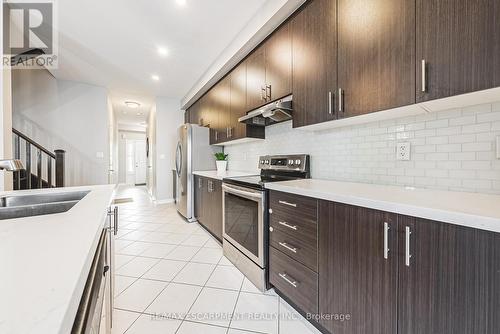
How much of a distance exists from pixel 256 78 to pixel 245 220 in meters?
1.54

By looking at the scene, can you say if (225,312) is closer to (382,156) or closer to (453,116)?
(382,156)

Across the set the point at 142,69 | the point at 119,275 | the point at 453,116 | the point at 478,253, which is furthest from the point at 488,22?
the point at 142,69

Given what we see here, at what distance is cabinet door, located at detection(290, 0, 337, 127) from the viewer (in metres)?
1.49

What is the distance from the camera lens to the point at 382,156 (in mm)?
1504

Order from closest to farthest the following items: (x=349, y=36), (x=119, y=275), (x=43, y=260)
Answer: (x=43, y=260) → (x=349, y=36) → (x=119, y=275)

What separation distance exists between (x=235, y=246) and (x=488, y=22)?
2180 mm

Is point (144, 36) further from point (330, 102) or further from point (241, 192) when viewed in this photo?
point (330, 102)

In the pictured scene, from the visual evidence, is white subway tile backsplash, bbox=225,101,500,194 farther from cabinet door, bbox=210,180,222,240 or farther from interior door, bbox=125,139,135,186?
interior door, bbox=125,139,135,186

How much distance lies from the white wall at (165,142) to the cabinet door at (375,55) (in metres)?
4.46

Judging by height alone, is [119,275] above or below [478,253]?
below

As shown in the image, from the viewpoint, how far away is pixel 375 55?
1237 millimetres

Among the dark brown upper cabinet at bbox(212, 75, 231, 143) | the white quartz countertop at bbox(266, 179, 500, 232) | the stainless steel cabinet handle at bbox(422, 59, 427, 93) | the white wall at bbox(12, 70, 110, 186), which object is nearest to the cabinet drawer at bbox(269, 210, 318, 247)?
the white quartz countertop at bbox(266, 179, 500, 232)

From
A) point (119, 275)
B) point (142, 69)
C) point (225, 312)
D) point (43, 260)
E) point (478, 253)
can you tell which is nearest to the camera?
point (43, 260)
